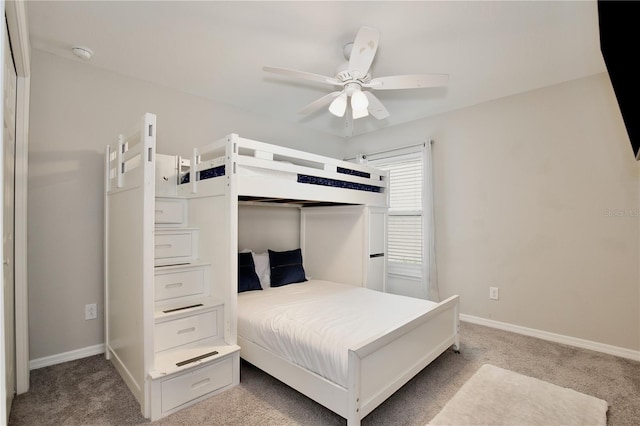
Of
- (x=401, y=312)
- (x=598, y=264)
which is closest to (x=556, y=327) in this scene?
(x=598, y=264)

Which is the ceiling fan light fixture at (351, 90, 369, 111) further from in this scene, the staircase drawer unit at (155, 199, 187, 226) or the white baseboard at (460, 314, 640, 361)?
the white baseboard at (460, 314, 640, 361)

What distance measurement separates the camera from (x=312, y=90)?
3.26 m

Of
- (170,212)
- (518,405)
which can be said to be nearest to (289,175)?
(170,212)

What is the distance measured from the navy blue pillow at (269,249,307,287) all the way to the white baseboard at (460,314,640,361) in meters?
1.95

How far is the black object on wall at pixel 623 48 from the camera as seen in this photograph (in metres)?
0.81

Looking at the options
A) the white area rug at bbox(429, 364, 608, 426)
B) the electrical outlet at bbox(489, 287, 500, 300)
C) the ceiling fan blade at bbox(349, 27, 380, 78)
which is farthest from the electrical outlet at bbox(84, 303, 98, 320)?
the electrical outlet at bbox(489, 287, 500, 300)

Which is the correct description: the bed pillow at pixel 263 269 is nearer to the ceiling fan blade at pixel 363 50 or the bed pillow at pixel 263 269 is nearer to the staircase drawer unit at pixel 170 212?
the staircase drawer unit at pixel 170 212

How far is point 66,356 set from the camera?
8.30 ft

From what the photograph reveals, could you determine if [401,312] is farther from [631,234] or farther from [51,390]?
[51,390]

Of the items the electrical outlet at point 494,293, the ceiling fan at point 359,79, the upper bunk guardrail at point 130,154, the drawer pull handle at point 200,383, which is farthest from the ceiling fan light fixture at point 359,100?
the electrical outlet at point 494,293

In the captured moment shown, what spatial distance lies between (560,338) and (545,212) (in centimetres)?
119

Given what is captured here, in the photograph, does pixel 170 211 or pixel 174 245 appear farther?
pixel 170 211

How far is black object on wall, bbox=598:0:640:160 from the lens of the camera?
0.81 metres

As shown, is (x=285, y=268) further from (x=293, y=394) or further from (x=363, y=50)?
(x=363, y=50)
